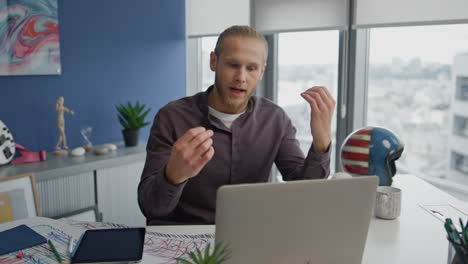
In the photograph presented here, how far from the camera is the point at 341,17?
9.37 feet

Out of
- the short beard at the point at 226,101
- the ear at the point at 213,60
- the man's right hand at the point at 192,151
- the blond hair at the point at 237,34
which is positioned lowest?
the man's right hand at the point at 192,151

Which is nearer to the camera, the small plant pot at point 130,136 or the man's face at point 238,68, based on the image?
the man's face at point 238,68

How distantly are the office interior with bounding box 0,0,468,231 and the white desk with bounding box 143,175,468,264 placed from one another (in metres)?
1.06

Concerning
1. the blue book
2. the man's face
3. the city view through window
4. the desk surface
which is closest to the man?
the man's face

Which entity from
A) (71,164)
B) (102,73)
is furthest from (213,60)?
(102,73)

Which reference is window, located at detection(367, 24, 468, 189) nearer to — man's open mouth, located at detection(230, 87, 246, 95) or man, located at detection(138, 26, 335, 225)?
man, located at detection(138, 26, 335, 225)

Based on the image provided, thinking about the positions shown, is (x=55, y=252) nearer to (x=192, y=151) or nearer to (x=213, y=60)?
(x=192, y=151)

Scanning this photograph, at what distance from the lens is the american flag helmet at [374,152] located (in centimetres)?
165

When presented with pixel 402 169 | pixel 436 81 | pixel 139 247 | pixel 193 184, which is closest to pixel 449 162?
pixel 402 169

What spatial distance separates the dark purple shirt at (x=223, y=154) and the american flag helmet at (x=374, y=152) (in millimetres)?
204

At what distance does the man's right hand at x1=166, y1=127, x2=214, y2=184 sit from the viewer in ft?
3.63

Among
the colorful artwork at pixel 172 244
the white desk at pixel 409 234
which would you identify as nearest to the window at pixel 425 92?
the white desk at pixel 409 234

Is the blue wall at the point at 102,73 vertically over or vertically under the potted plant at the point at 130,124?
over

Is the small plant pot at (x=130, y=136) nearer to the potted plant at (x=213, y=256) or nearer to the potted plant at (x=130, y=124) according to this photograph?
the potted plant at (x=130, y=124)
